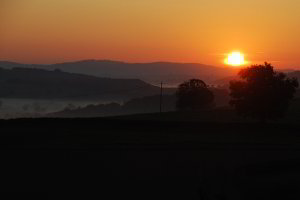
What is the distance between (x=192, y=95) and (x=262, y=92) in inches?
1884

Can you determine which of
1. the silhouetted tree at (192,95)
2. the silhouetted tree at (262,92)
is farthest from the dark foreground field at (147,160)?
the silhouetted tree at (192,95)

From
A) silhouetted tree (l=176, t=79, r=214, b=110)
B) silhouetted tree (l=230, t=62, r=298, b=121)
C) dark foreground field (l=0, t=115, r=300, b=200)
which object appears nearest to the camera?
dark foreground field (l=0, t=115, r=300, b=200)

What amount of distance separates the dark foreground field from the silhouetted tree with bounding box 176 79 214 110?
57.1m

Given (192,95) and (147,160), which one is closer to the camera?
(147,160)

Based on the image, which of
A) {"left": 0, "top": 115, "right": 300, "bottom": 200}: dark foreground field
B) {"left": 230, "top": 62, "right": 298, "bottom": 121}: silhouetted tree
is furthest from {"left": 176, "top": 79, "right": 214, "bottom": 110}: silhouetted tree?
{"left": 0, "top": 115, "right": 300, "bottom": 200}: dark foreground field

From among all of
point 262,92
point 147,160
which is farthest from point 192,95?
point 147,160

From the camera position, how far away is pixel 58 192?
24219 mm

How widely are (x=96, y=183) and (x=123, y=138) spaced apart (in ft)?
51.9

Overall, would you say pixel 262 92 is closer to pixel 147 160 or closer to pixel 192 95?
pixel 147 160

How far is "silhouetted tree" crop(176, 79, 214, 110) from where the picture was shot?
355ft

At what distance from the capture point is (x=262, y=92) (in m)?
60.8

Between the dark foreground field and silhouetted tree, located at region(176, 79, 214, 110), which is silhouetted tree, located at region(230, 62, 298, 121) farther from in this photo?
silhouetted tree, located at region(176, 79, 214, 110)

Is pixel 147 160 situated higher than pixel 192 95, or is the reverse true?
pixel 147 160

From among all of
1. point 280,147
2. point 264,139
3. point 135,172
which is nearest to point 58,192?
point 135,172
